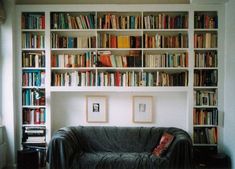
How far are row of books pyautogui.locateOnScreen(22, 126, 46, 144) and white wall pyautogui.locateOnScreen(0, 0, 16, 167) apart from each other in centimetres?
20

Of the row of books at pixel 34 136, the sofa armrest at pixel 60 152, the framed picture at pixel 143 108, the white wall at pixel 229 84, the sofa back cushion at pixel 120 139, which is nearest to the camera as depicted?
the sofa armrest at pixel 60 152

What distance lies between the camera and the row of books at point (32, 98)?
4758 mm

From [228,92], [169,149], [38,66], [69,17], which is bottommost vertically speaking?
[169,149]

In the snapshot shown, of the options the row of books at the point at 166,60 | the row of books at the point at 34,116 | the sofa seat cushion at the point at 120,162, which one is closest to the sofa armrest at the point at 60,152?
the sofa seat cushion at the point at 120,162

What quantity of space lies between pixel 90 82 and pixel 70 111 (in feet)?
2.18

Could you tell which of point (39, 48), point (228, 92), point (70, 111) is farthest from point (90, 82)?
point (228, 92)

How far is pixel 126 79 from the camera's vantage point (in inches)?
186

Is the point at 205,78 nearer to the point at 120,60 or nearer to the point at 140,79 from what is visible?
the point at 140,79

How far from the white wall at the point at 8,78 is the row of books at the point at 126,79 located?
896 mm

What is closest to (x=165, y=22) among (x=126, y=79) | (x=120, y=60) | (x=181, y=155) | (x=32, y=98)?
(x=120, y=60)

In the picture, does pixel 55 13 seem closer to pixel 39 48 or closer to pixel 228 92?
pixel 39 48

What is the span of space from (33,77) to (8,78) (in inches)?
15.5

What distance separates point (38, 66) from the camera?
15.6 feet

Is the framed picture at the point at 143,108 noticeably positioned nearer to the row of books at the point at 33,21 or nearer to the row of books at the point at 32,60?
the row of books at the point at 32,60
